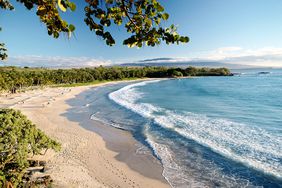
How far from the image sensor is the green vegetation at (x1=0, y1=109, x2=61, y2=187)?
9109 millimetres

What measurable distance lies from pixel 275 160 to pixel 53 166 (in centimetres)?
1250

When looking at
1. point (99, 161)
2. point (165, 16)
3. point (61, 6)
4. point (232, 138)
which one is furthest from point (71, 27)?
point (232, 138)

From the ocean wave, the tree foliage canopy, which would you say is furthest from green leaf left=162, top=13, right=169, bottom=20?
the ocean wave

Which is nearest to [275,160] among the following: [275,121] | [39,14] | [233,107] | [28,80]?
[275,121]

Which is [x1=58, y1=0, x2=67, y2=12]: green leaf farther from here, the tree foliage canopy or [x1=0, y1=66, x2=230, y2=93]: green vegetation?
[x1=0, y1=66, x2=230, y2=93]: green vegetation

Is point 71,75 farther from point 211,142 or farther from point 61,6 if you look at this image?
→ point 61,6

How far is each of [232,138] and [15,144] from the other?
14.5 metres

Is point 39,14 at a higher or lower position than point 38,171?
higher

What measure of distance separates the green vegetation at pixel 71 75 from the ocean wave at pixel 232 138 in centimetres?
4261

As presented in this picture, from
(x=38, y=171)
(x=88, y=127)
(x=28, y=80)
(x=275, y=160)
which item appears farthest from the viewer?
(x=28, y=80)

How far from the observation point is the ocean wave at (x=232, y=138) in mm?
13781

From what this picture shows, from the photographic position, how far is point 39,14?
9.28 ft

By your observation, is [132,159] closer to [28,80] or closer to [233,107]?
[233,107]

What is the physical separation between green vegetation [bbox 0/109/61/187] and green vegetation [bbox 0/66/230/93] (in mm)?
44511
